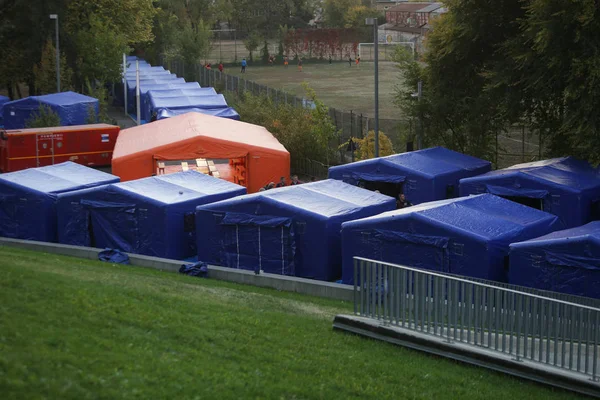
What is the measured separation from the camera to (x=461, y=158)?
2938 centimetres

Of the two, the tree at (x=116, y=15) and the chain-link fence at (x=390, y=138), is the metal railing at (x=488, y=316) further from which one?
the tree at (x=116, y=15)

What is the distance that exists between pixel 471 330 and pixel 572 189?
12474 mm

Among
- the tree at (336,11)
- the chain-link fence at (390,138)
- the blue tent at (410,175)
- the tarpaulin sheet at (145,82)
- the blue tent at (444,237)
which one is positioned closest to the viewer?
the blue tent at (444,237)

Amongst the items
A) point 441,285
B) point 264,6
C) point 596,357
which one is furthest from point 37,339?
point 264,6

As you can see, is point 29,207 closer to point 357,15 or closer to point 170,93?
point 170,93

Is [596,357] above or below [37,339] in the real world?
below

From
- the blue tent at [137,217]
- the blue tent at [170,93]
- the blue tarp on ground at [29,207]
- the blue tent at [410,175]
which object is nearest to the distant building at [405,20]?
the blue tent at [170,93]

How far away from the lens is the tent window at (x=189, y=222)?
23.0 metres

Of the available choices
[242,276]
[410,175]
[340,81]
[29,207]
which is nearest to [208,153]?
[410,175]

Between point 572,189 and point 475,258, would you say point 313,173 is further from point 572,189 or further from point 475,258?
point 475,258

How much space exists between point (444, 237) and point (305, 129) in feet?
60.9

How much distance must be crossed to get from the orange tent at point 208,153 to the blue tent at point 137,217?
276 inches

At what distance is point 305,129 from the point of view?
36656 mm

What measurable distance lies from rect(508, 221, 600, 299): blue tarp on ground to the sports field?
100 ft
